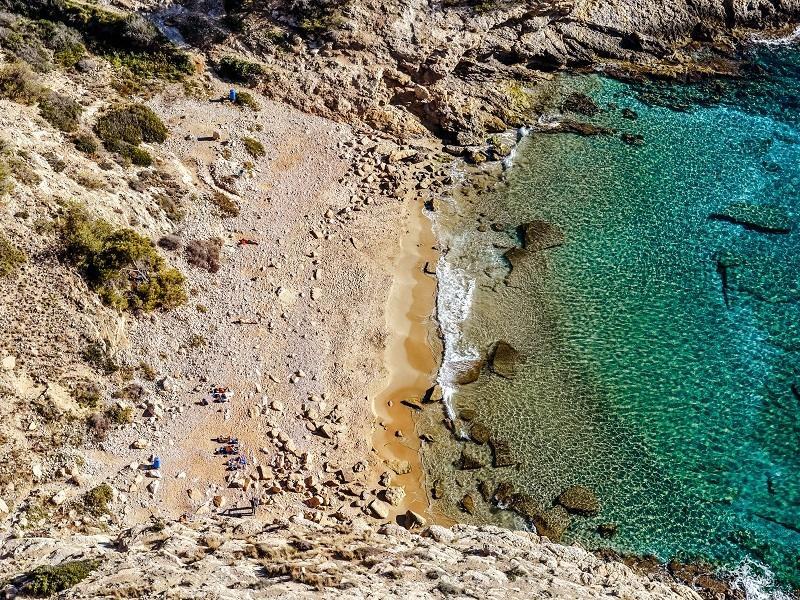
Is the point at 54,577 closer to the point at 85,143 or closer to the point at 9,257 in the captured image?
the point at 9,257

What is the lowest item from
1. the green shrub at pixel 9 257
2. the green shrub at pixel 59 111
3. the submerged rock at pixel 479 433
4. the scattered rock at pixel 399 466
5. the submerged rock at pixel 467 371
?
the scattered rock at pixel 399 466

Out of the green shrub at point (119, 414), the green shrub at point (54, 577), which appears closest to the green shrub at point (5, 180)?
the green shrub at point (119, 414)

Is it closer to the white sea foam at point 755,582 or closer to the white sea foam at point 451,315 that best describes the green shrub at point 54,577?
the white sea foam at point 451,315

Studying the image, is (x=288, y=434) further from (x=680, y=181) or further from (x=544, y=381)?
(x=680, y=181)

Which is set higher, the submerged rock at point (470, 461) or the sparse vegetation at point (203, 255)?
the sparse vegetation at point (203, 255)

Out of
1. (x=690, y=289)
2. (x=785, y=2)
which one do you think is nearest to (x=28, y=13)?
(x=690, y=289)

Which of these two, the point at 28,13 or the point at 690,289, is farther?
the point at 28,13

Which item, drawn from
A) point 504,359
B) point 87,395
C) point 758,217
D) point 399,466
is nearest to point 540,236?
point 504,359
